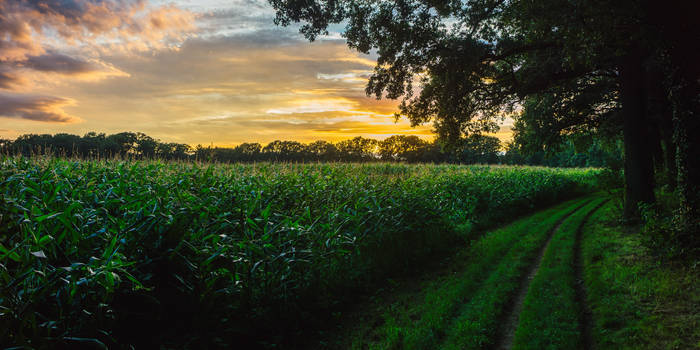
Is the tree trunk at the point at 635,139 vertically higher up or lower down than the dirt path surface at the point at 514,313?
higher up

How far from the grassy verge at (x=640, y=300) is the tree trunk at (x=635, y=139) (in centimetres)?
417

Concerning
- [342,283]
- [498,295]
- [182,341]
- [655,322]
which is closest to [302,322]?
[342,283]

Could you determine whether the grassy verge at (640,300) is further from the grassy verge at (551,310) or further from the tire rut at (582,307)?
the grassy verge at (551,310)

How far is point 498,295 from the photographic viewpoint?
6.90 meters

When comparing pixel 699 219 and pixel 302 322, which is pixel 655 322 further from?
pixel 302 322

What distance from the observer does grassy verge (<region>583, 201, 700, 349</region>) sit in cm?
512

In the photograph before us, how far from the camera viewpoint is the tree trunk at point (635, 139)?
12.4 metres

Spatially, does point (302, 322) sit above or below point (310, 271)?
below

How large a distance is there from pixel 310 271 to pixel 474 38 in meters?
11.4

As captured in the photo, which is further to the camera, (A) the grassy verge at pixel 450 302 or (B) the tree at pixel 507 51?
(B) the tree at pixel 507 51

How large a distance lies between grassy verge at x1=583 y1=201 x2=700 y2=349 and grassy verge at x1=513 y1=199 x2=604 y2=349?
34cm

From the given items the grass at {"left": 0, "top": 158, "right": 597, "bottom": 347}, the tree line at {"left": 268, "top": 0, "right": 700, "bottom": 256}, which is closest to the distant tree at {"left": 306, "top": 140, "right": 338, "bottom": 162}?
the tree line at {"left": 268, "top": 0, "right": 700, "bottom": 256}

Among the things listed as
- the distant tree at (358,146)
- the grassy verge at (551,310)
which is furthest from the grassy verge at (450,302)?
the distant tree at (358,146)

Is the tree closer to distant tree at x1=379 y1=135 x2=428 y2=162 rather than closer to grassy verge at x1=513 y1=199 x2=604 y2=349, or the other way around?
grassy verge at x1=513 y1=199 x2=604 y2=349
